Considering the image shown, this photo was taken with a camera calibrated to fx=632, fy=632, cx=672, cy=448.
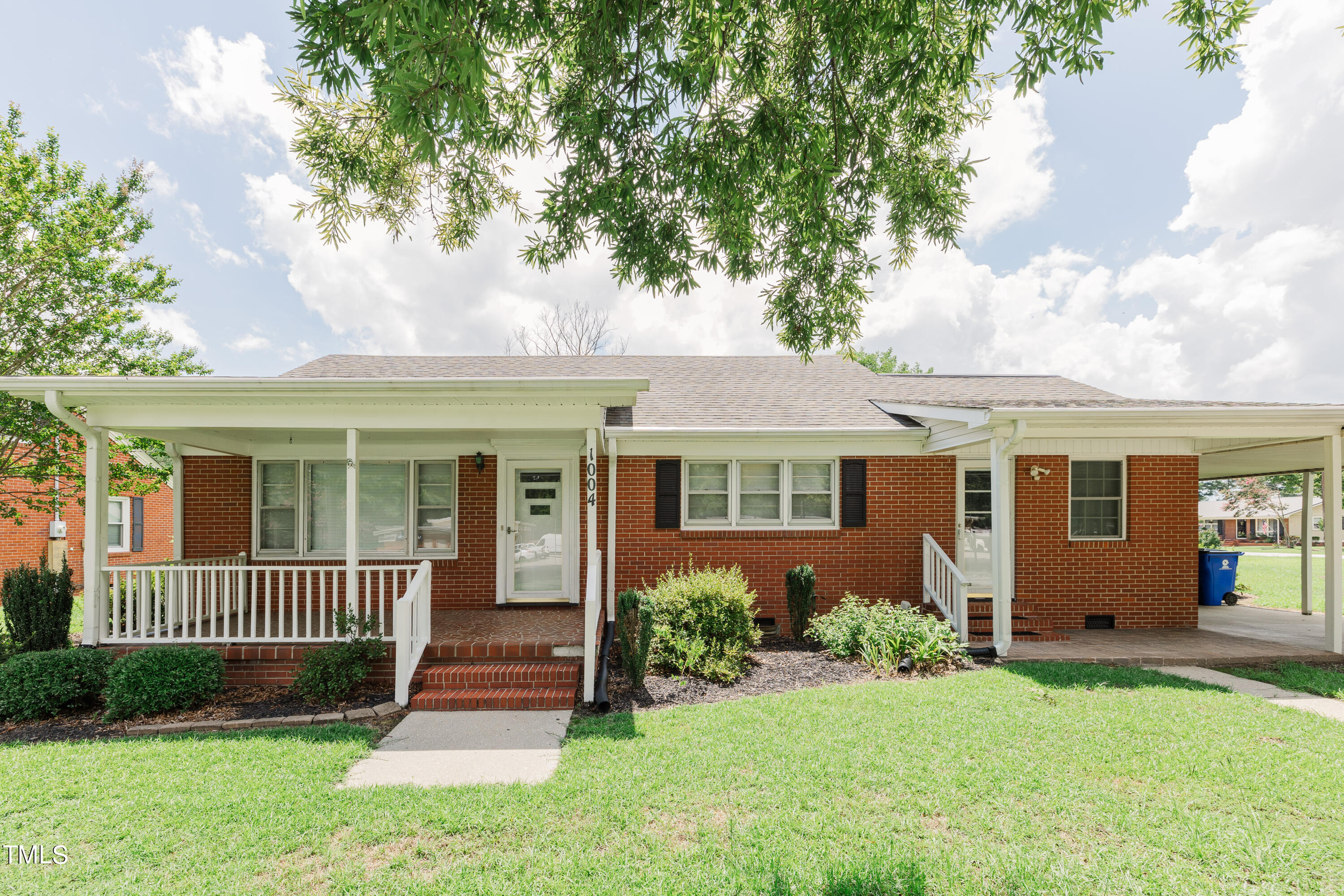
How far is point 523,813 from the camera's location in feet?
13.4

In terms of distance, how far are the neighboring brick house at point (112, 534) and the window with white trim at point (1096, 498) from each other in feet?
61.0

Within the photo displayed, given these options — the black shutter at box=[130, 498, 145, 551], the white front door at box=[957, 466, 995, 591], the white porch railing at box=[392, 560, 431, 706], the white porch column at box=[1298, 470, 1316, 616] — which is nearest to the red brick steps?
the white porch railing at box=[392, 560, 431, 706]

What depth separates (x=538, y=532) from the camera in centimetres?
1002

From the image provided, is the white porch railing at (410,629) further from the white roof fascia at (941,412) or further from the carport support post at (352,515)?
the white roof fascia at (941,412)

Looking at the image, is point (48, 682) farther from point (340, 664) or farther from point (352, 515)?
point (352, 515)

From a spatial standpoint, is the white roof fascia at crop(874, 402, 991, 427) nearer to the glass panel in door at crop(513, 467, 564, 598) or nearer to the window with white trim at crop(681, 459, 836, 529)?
the window with white trim at crop(681, 459, 836, 529)

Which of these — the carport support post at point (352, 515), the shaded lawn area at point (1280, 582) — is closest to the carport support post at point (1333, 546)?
the shaded lawn area at point (1280, 582)

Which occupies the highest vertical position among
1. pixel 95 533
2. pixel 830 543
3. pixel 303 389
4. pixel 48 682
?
pixel 303 389

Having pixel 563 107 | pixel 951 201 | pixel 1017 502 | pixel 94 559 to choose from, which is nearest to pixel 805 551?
pixel 1017 502

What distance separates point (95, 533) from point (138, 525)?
1560 cm

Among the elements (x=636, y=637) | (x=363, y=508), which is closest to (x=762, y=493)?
(x=636, y=637)

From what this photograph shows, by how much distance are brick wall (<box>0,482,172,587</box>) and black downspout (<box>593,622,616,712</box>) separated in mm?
11738

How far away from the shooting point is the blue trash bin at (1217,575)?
1281cm

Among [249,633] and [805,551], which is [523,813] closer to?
[249,633]
